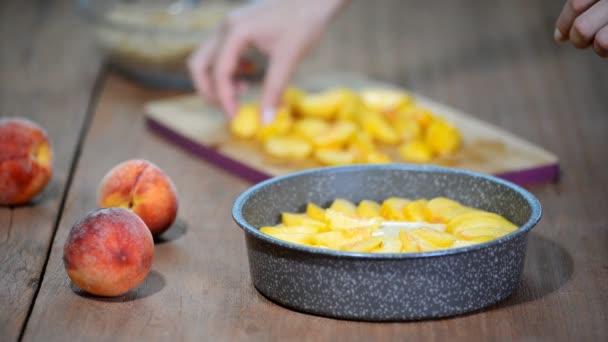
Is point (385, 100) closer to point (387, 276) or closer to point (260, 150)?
point (260, 150)

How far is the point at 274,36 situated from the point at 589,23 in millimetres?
1009

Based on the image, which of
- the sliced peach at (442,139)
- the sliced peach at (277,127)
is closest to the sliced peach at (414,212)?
the sliced peach at (442,139)

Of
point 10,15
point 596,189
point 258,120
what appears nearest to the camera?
point 596,189

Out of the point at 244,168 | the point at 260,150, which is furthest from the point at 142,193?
the point at 260,150

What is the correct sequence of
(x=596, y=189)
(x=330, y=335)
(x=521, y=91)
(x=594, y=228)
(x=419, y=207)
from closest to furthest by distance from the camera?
(x=330, y=335), (x=419, y=207), (x=594, y=228), (x=596, y=189), (x=521, y=91)

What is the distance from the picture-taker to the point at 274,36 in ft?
8.33

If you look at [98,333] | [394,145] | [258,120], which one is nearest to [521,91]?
[394,145]

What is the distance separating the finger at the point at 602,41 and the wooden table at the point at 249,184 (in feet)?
1.15

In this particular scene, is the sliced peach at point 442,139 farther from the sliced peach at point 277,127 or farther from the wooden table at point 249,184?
the sliced peach at point 277,127

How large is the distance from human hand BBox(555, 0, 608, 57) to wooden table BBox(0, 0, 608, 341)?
1.18 ft

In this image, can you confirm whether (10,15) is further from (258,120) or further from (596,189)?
(596,189)

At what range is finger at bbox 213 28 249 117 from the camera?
8.31 ft

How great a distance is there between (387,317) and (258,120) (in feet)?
3.64

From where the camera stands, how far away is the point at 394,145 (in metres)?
2.43
